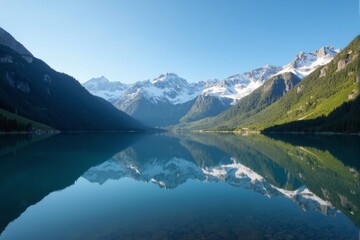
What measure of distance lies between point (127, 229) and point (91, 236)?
2.53 meters

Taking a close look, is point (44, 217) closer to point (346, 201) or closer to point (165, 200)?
point (165, 200)

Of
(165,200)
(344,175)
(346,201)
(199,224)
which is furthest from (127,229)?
(344,175)

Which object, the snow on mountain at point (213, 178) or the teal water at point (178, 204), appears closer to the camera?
the teal water at point (178, 204)

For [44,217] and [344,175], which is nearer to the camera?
[44,217]

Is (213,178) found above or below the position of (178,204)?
above

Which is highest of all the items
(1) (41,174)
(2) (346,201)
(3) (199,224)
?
(2) (346,201)

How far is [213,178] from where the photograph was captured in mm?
45250

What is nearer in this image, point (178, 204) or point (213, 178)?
point (178, 204)

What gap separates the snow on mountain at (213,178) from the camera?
95.9 ft

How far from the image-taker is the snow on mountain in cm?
2922

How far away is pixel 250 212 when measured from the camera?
2486 cm

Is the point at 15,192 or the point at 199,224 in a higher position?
the point at 199,224

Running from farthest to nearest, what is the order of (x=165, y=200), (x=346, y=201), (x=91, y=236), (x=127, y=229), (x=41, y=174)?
(x=41, y=174)
(x=165, y=200)
(x=346, y=201)
(x=127, y=229)
(x=91, y=236)

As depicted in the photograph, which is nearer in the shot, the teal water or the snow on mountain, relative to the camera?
the teal water
